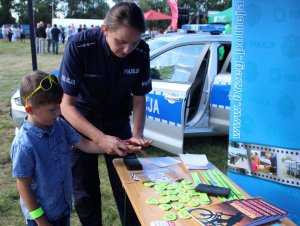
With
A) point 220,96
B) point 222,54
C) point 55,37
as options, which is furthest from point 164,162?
point 55,37

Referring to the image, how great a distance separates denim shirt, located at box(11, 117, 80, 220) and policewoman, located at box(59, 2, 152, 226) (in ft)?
0.76

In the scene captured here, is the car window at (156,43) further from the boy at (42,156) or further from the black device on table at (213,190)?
the black device on table at (213,190)

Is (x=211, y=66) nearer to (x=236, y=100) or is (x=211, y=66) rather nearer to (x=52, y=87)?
(x=236, y=100)

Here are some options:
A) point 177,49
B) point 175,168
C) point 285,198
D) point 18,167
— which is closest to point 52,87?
point 18,167

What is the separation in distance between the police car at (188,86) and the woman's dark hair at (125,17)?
2.32m

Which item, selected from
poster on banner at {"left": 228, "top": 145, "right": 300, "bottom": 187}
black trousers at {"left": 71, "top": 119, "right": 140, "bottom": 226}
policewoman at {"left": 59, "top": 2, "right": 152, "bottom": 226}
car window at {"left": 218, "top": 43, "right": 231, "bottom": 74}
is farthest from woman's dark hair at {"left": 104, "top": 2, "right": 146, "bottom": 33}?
car window at {"left": 218, "top": 43, "right": 231, "bottom": 74}

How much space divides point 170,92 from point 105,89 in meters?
2.08

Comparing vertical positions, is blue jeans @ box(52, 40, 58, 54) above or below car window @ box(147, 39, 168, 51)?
below

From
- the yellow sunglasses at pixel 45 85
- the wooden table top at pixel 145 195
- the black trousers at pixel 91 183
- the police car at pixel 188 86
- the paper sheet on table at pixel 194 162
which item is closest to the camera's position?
the wooden table top at pixel 145 195

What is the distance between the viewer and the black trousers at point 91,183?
2.34 m

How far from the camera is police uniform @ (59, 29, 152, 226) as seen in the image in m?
2.07

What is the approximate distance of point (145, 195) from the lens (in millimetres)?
1754

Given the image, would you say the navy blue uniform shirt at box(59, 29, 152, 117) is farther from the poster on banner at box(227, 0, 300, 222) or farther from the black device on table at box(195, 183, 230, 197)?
Answer: the black device on table at box(195, 183, 230, 197)

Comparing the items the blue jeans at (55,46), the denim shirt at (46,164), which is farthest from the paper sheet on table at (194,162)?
the blue jeans at (55,46)
